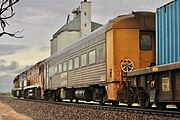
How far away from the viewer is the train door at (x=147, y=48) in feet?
54.8

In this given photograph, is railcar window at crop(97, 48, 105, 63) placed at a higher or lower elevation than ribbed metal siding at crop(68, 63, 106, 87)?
higher

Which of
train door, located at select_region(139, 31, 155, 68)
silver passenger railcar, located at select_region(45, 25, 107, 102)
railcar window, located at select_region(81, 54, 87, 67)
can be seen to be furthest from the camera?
railcar window, located at select_region(81, 54, 87, 67)

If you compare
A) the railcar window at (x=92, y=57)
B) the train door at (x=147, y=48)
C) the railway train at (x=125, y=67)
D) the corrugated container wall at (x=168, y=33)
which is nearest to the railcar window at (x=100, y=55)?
the railway train at (x=125, y=67)

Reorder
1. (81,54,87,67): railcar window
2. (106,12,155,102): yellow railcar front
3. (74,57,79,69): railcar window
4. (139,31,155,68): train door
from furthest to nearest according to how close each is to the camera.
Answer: (74,57,79,69): railcar window → (81,54,87,67): railcar window → (139,31,155,68): train door → (106,12,155,102): yellow railcar front

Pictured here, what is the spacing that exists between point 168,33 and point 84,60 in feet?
26.3

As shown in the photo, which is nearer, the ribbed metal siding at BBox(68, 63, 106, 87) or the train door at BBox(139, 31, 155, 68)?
the train door at BBox(139, 31, 155, 68)

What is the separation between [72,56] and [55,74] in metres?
5.95

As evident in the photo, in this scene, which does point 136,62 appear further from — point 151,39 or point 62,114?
point 62,114

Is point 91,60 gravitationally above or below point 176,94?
above

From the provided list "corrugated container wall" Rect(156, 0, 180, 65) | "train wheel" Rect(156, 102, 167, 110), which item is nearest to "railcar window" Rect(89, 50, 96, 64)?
"corrugated container wall" Rect(156, 0, 180, 65)

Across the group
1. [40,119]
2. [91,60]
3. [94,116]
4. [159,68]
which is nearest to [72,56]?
[91,60]

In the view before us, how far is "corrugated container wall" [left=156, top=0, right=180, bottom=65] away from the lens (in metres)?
12.5

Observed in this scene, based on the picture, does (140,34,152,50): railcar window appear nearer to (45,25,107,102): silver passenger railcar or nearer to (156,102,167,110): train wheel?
(45,25,107,102): silver passenger railcar

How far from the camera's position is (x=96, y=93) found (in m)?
19.1
